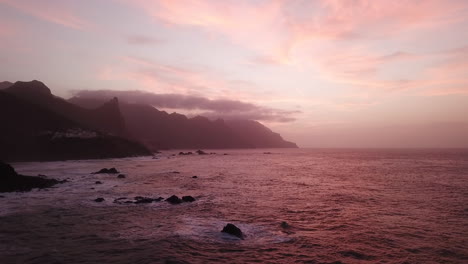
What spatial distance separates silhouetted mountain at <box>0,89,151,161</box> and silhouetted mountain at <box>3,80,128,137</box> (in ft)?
65.8

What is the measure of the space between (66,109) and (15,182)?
500 feet

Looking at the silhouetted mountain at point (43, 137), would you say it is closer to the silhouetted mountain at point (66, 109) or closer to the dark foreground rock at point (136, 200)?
the silhouetted mountain at point (66, 109)

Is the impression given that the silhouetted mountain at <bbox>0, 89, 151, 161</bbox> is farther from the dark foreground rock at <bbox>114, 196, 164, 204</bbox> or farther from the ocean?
the dark foreground rock at <bbox>114, 196, 164, 204</bbox>

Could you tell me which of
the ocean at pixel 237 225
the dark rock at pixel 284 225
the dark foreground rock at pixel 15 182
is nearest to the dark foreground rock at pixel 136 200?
the ocean at pixel 237 225

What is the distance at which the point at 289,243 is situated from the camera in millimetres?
22766

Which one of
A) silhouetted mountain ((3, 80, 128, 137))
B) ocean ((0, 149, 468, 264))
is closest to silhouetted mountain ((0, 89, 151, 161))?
silhouetted mountain ((3, 80, 128, 137))

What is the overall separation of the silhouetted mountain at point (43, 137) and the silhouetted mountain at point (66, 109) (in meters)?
20.1

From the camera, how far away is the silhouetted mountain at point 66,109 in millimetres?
167750

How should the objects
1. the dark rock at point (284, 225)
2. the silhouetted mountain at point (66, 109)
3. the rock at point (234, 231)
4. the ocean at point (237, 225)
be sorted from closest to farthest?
the ocean at point (237, 225), the rock at point (234, 231), the dark rock at point (284, 225), the silhouetted mountain at point (66, 109)

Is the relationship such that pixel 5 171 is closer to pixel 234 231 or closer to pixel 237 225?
pixel 237 225

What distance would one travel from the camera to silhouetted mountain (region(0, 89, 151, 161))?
121 metres

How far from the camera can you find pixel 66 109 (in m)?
183

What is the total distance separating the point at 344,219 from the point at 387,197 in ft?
54.7

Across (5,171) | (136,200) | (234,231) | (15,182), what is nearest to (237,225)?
(234,231)
